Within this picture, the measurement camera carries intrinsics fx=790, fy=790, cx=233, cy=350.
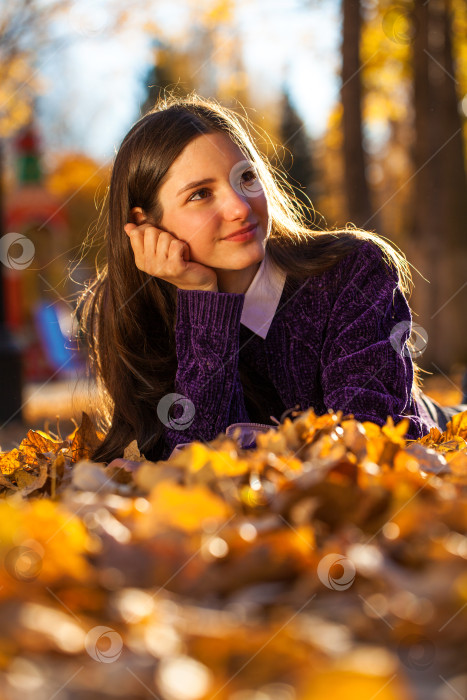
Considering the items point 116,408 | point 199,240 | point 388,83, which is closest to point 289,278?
point 199,240

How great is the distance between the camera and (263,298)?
2.66 m

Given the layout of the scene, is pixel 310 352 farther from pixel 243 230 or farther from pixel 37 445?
pixel 37 445

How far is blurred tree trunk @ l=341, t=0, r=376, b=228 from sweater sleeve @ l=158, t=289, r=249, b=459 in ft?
19.4

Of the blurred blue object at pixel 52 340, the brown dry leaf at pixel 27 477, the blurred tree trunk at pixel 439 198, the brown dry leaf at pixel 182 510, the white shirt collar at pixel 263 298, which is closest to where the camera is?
the brown dry leaf at pixel 182 510

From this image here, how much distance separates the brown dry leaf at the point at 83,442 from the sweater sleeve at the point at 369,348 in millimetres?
677

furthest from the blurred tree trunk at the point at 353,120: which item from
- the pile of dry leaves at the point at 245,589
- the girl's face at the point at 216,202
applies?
the pile of dry leaves at the point at 245,589

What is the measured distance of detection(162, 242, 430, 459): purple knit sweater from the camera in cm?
227

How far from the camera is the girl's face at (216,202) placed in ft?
7.93

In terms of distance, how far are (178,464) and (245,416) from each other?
124 cm

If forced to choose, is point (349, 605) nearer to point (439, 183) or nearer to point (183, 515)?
point (183, 515)

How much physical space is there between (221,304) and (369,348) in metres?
0.46

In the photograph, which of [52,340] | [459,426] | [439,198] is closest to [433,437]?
[459,426]

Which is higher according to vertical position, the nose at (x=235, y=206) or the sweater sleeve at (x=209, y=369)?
the nose at (x=235, y=206)

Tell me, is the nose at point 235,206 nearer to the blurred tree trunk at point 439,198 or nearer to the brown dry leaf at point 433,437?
the brown dry leaf at point 433,437
